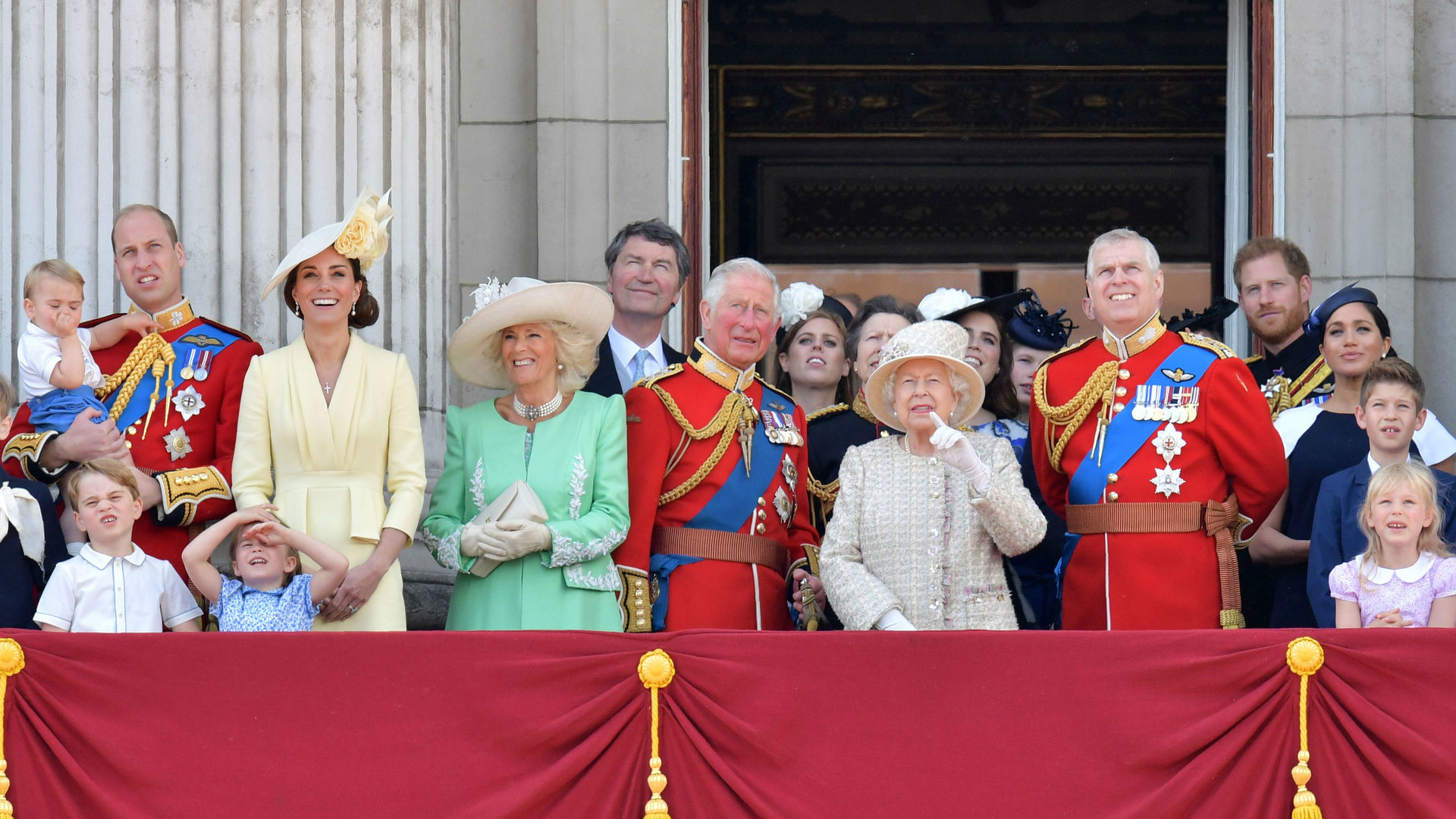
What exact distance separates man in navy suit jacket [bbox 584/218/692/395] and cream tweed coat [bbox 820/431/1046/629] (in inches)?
45.7

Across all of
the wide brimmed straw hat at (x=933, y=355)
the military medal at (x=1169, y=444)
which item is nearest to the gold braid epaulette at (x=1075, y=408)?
the military medal at (x=1169, y=444)

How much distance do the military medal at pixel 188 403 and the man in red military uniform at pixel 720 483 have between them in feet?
3.94

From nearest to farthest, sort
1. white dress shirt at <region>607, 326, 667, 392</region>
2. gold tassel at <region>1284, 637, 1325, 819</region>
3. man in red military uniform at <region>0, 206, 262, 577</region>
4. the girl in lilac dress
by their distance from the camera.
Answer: gold tassel at <region>1284, 637, 1325, 819</region>
the girl in lilac dress
man in red military uniform at <region>0, 206, 262, 577</region>
white dress shirt at <region>607, 326, 667, 392</region>

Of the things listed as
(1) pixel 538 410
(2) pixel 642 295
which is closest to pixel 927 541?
(1) pixel 538 410

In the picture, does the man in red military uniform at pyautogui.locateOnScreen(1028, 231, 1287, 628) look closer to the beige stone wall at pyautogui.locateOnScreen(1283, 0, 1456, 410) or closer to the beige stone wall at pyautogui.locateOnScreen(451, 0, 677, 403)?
the beige stone wall at pyautogui.locateOnScreen(1283, 0, 1456, 410)

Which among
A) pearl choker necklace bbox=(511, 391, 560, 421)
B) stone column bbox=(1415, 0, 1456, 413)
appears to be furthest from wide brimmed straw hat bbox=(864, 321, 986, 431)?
stone column bbox=(1415, 0, 1456, 413)

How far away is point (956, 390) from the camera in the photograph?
5.09 metres

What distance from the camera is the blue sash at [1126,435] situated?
522cm

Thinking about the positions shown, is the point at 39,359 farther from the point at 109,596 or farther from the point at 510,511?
the point at 510,511

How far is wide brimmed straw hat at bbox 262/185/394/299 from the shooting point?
5.27 metres

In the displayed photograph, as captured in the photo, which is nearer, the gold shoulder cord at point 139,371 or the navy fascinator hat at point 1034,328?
the gold shoulder cord at point 139,371

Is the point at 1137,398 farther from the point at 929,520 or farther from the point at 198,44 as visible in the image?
the point at 198,44

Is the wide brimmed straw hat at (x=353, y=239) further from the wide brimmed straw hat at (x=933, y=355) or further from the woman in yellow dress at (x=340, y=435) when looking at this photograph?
the wide brimmed straw hat at (x=933, y=355)

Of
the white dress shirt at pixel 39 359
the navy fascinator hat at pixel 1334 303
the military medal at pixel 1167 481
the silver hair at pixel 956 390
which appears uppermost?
the navy fascinator hat at pixel 1334 303
